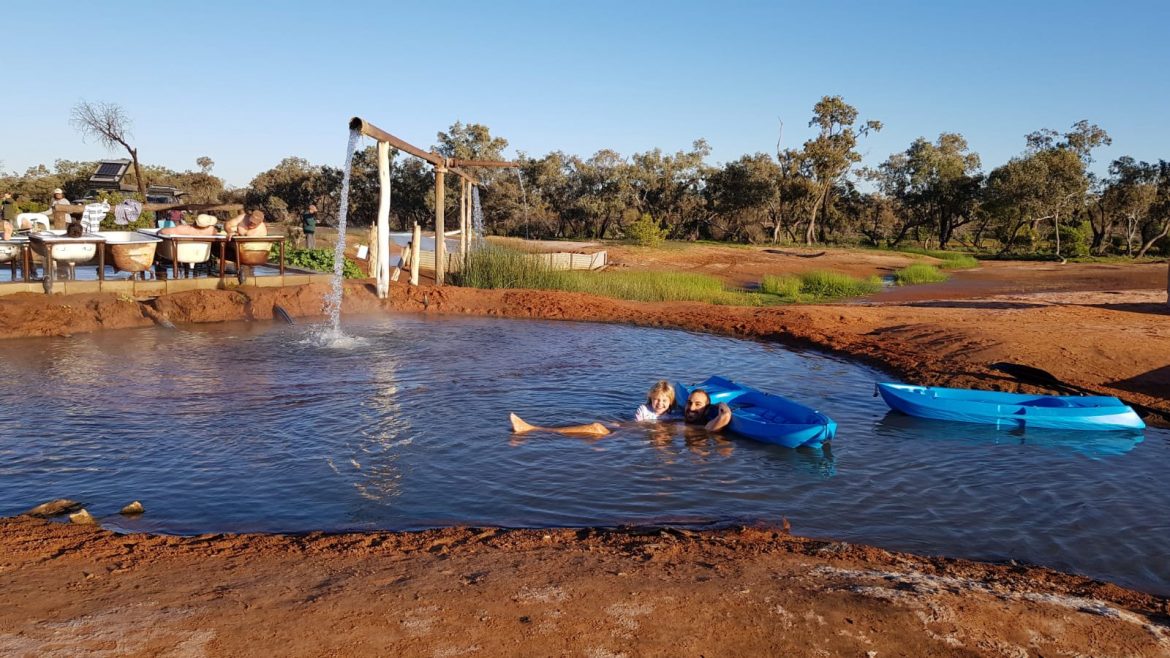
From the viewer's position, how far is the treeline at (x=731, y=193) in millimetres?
42625

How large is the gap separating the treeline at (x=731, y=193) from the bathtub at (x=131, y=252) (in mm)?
27118

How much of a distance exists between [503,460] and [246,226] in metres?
10.4

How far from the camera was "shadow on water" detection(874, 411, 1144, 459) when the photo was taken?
30.6 feet

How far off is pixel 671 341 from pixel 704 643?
11.5 meters

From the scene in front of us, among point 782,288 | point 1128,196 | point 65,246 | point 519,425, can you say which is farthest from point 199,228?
point 1128,196

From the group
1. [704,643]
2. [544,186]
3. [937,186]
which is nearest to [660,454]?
[704,643]

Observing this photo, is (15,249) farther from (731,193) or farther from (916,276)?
(731,193)

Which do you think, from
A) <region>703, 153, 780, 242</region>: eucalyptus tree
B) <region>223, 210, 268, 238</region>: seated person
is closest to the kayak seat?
<region>223, 210, 268, 238</region>: seated person

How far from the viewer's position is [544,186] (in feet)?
149

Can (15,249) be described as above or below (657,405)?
above

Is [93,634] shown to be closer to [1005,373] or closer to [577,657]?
[577,657]

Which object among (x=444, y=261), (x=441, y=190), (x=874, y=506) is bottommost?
(x=874, y=506)

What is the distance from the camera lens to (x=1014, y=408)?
9.95 metres

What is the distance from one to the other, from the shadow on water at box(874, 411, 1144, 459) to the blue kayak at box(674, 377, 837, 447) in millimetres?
1225
